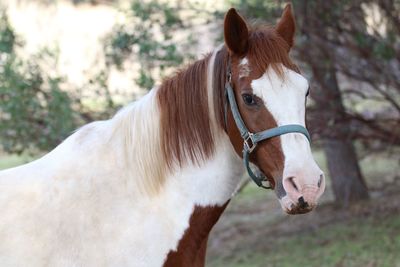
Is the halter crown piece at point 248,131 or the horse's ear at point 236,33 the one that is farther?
the horse's ear at point 236,33

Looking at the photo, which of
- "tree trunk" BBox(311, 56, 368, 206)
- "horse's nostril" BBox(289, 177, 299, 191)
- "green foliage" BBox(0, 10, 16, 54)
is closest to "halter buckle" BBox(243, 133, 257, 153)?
"horse's nostril" BBox(289, 177, 299, 191)

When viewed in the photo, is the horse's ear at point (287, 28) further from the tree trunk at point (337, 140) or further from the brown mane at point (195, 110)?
the tree trunk at point (337, 140)

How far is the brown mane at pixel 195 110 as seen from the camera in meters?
3.06

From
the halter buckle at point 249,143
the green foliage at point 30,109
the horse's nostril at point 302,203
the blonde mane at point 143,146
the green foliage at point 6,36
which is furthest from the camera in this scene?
the green foliage at point 6,36

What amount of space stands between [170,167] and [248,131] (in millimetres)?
419

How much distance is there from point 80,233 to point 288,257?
4.97 m

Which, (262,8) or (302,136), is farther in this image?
(262,8)

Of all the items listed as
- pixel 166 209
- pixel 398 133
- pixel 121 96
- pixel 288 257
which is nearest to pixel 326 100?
pixel 398 133

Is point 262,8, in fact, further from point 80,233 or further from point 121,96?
point 80,233

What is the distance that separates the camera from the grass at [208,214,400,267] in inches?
275

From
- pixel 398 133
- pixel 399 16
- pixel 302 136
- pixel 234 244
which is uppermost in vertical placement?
pixel 302 136

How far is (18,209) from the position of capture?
2926mm

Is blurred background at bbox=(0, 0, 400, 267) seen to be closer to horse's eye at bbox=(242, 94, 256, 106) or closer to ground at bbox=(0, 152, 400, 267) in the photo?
ground at bbox=(0, 152, 400, 267)

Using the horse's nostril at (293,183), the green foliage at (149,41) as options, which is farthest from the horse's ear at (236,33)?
the green foliage at (149,41)
